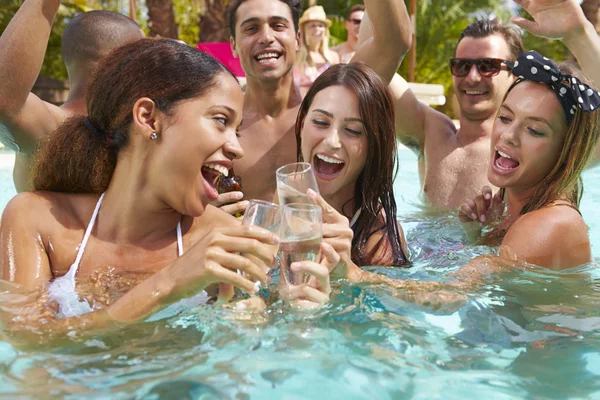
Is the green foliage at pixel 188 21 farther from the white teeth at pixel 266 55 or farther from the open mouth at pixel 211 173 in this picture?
the open mouth at pixel 211 173

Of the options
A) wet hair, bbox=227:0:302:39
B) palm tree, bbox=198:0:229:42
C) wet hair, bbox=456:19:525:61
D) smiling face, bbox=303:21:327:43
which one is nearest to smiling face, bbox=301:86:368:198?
wet hair, bbox=227:0:302:39

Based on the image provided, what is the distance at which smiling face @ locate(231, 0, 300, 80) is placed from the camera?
5.48 meters

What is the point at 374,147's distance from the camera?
13.7 ft

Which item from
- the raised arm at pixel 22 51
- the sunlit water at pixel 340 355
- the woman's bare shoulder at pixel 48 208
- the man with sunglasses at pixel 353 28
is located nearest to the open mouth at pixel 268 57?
the raised arm at pixel 22 51

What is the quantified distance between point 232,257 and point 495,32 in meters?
4.58

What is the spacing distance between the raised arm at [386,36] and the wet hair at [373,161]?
85 centimetres

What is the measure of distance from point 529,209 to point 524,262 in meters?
0.42

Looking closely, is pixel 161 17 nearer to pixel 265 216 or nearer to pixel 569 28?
pixel 569 28

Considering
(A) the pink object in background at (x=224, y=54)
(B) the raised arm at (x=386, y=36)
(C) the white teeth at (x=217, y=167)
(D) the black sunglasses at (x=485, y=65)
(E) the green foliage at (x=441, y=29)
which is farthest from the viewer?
(E) the green foliage at (x=441, y=29)

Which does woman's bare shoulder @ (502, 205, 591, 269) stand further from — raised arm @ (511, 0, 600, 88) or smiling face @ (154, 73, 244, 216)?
smiling face @ (154, 73, 244, 216)

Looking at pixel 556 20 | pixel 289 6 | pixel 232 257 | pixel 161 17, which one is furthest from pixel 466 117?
pixel 161 17

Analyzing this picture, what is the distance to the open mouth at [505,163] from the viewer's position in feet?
14.3

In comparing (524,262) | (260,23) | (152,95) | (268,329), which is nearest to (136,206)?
(152,95)

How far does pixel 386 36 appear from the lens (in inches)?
203
